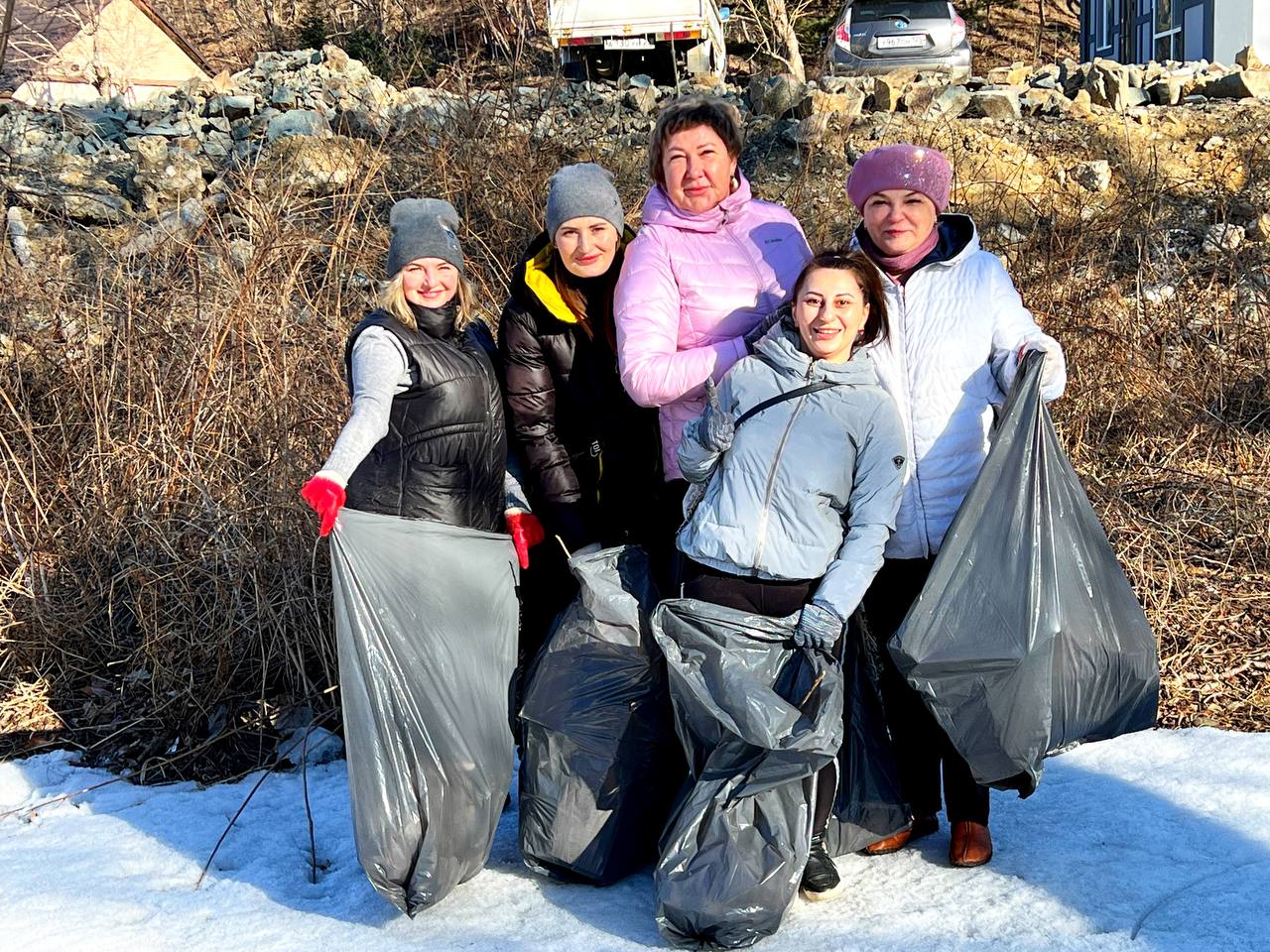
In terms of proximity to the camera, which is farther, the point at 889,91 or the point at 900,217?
the point at 889,91

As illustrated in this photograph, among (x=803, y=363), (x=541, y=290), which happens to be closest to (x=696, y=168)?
(x=541, y=290)

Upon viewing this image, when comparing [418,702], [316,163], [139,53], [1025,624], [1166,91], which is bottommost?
[418,702]

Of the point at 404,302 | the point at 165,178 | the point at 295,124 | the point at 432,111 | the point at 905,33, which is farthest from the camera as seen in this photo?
the point at 905,33

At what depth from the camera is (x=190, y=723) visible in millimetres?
3635

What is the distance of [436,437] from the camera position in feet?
8.59

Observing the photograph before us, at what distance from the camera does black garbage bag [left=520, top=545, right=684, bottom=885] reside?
2.53 metres

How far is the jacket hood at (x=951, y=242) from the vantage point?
2465mm

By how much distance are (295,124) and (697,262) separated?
5.28m

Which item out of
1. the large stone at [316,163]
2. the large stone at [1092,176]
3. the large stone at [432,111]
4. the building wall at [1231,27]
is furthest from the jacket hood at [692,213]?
the building wall at [1231,27]

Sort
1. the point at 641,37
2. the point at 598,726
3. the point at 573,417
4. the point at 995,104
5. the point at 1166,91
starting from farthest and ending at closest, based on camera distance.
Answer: the point at 641,37 < the point at 1166,91 < the point at 995,104 < the point at 573,417 < the point at 598,726

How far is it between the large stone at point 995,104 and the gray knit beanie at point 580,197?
18.3ft

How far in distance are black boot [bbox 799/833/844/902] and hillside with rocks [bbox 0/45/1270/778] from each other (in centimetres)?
150

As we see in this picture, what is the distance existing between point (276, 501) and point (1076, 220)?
3494mm

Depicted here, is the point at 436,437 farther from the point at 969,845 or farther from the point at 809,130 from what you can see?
the point at 809,130
